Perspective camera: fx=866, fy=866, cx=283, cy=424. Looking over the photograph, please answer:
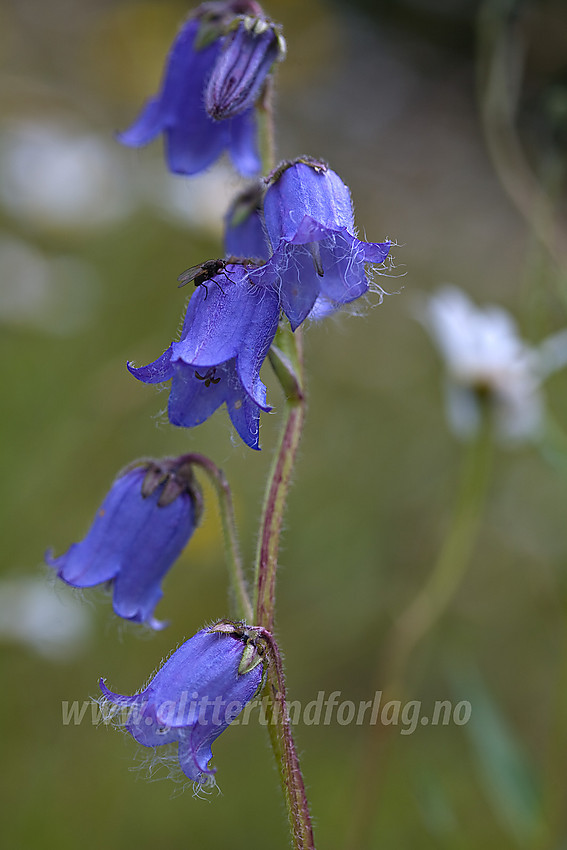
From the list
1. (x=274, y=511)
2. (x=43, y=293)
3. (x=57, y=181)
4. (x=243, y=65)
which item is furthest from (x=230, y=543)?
(x=57, y=181)

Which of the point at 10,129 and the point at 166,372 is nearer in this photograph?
the point at 166,372

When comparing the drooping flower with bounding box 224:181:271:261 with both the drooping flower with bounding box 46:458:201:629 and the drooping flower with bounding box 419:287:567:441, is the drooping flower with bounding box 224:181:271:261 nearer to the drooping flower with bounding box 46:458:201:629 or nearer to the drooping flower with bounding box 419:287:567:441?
the drooping flower with bounding box 46:458:201:629

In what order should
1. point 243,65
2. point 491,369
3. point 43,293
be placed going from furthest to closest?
point 43,293, point 491,369, point 243,65

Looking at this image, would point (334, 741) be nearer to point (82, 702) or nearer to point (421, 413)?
point (82, 702)

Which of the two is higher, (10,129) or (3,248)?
(10,129)

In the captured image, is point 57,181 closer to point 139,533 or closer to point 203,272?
point 139,533

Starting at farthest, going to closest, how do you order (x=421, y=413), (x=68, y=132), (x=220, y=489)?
(x=68, y=132)
(x=421, y=413)
(x=220, y=489)

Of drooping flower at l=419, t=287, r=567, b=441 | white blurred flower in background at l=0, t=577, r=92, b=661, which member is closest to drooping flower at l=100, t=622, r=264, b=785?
white blurred flower in background at l=0, t=577, r=92, b=661

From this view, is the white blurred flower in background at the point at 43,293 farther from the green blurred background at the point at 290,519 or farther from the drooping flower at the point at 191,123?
the drooping flower at the point at 191,123

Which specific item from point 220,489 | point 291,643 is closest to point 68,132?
point 291,643
